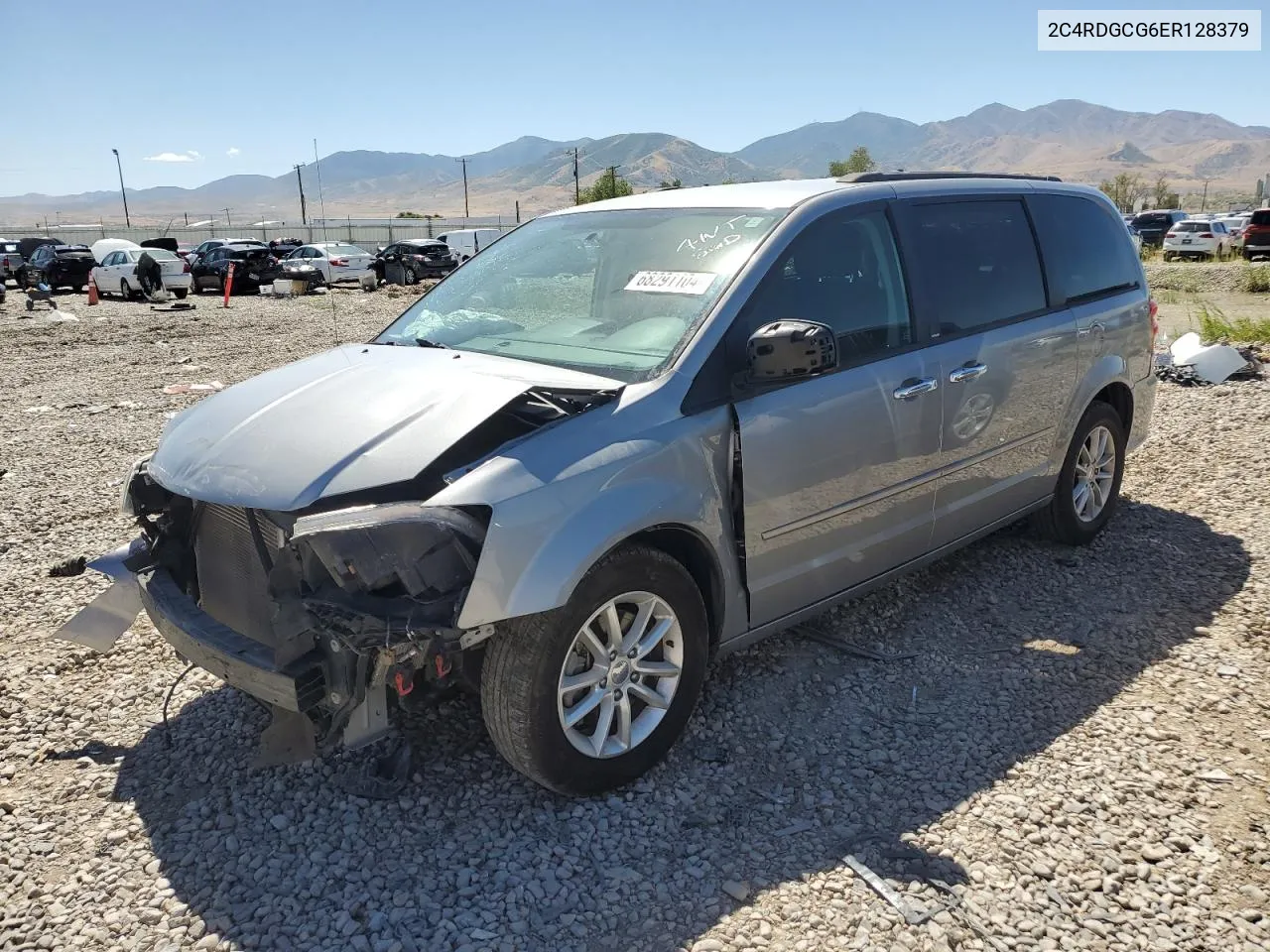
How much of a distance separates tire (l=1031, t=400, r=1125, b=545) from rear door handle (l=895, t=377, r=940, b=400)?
1518 mm

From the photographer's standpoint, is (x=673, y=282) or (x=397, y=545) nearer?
(x=397, y=545)

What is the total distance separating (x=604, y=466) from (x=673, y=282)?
98 centimetres

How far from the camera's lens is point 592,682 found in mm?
3053

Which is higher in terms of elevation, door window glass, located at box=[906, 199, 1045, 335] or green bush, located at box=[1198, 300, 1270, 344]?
door window glass, located at box=[906, 199, 1045, 335]

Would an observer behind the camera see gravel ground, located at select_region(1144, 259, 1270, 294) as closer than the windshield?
No

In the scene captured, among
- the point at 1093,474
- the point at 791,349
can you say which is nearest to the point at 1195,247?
the point at 1093,474

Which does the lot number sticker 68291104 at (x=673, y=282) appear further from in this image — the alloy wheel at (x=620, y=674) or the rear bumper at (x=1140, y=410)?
the rear bumper at (x=1140, y=410)

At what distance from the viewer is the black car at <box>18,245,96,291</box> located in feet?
91.5

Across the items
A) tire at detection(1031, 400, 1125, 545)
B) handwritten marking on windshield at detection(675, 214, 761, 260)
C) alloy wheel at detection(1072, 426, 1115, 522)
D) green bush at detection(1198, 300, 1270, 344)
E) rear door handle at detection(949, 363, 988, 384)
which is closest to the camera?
handwritten marking on windshield at detection(675, 214, 761, 260)

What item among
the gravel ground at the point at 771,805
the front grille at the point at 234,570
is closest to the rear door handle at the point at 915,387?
the gravel ground at the point at 771,805

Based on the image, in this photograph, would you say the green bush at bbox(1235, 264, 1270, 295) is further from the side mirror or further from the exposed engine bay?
the exposed engine bay

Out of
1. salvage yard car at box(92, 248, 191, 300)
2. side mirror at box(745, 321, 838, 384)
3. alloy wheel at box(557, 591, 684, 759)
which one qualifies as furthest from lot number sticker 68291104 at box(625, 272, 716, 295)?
salvage yard car at box(92, 248, 191, 300)

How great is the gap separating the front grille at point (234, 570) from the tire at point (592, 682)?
78cm

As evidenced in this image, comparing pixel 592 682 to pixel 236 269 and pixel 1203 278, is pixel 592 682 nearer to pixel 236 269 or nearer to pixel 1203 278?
pixel 1203 278
